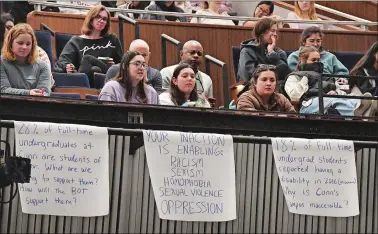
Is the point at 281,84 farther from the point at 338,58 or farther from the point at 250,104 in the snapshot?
the point at 338,58

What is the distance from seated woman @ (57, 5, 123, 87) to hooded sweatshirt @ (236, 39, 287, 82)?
1.25 meters

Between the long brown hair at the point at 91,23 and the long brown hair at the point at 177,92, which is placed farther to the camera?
the long brown hair at the point at 91,23

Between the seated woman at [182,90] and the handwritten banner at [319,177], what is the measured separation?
1.03 m

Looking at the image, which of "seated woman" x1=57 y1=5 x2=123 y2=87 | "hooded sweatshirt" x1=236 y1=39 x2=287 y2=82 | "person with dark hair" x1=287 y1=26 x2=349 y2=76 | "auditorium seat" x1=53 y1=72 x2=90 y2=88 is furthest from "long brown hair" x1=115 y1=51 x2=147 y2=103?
"person with dark hair" x1=287 y1=26 x2=349 y2=76

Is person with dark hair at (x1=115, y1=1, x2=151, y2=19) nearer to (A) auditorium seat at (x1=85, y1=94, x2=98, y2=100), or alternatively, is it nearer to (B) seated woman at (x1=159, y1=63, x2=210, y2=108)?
(A) auditorium seat at (x1=85, y1=94, x2=98, y2=100)

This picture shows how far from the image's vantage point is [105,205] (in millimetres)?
12750

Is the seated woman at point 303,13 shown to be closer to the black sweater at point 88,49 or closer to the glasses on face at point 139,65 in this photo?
the black sweater at point 88,49

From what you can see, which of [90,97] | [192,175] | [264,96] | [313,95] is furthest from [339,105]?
[90,97]

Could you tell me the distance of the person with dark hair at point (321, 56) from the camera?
15.9 metres

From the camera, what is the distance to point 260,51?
15.7 meters

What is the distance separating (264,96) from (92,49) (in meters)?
2.12

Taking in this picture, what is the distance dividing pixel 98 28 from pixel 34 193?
3043 mm


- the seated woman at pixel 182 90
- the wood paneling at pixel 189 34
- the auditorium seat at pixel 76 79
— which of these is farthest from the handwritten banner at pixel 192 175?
the wood paneling at pixel 189 34

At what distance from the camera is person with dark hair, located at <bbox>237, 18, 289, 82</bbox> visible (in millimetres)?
15617
